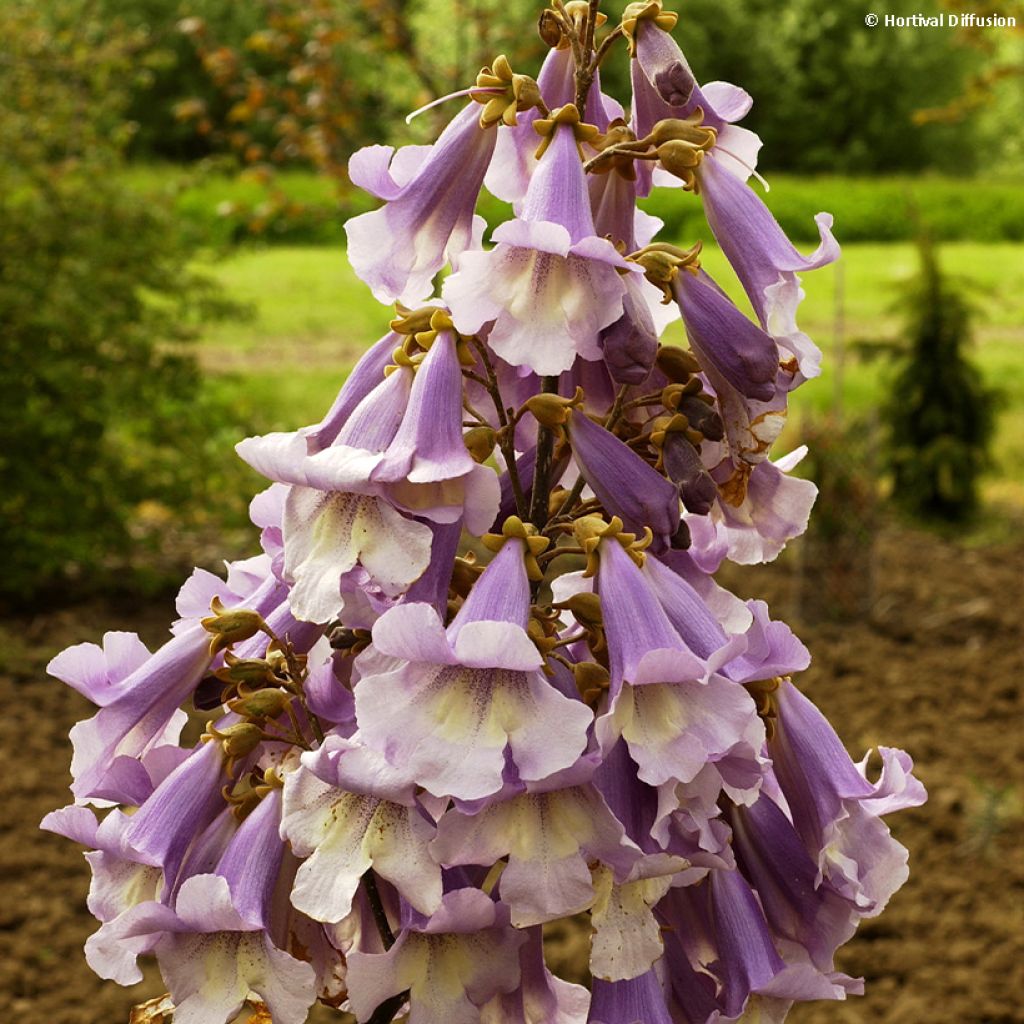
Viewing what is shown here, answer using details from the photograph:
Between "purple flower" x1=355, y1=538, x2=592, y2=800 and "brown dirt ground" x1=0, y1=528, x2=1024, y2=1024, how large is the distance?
2.77m

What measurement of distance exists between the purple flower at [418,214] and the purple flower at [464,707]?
395 millimetres

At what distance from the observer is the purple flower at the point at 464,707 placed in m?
1.10

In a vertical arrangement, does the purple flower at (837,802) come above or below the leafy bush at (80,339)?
above

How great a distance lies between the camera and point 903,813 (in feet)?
15.9

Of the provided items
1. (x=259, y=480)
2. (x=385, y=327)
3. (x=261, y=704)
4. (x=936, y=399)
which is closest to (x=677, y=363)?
(x=261, y=704)

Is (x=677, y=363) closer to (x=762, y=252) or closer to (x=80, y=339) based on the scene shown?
(x=762, y=252)

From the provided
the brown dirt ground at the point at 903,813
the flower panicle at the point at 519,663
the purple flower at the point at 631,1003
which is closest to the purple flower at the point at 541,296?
the flower panicle at the point at 519,663

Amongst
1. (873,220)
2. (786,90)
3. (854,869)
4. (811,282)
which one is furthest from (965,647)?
(786,90)

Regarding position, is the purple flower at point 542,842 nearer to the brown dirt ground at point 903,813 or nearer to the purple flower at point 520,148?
the purple flower at point 520,148

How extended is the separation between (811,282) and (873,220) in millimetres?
5620

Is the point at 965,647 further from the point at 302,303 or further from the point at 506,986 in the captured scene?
the point at 302,303

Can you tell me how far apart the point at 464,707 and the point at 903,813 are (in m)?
4.03

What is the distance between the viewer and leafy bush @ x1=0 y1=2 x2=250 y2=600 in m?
6.41

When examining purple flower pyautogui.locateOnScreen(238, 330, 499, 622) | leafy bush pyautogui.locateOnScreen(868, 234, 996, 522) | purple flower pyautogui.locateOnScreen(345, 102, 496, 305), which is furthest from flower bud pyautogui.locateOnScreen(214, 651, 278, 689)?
leafy bush pyautogui.locateOnScreen(868, 234, 996, 522)
